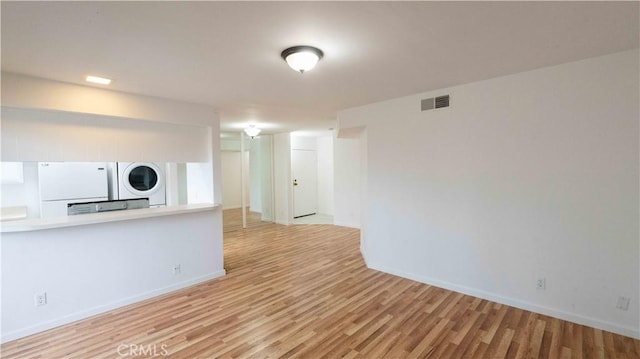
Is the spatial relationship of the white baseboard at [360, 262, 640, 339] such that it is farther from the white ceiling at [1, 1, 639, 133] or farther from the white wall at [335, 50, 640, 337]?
the white ceiling at [1, 1, 639, 133]

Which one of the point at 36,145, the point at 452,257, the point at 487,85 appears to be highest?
the point at 487,85

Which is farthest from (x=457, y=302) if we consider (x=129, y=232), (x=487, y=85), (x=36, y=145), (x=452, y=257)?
(x=36, y=145)

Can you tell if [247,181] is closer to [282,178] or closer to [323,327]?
[282,178]

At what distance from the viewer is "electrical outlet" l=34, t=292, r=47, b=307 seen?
2602 mm

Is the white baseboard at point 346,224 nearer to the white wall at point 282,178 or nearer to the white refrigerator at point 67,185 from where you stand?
the white wall at point 282,178

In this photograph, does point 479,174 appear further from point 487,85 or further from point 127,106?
point 127,106

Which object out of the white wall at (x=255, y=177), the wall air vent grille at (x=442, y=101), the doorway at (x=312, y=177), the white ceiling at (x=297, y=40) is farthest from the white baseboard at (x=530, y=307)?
the white wall at (x=255, y=177)

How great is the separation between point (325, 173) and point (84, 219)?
20.4 feet

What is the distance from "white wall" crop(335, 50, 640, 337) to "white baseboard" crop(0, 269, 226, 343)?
2697 millimetres

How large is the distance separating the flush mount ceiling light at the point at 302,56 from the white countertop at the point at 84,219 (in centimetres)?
237

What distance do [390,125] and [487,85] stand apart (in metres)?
1.22

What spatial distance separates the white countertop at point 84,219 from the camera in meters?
2.51

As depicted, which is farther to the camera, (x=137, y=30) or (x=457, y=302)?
(x=457, y=302)

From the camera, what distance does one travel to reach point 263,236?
6148 millimetres
